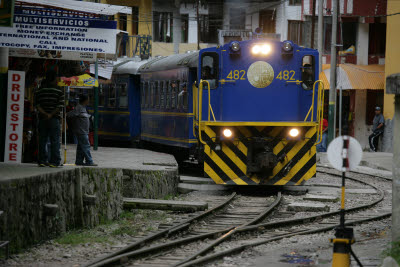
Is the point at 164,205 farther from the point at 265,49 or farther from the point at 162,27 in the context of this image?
the point at 162,27

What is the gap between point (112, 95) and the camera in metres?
28.8

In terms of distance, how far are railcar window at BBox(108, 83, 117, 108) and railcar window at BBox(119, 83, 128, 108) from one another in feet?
1.67

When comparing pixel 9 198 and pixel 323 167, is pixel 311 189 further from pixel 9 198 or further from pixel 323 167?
pixel 9 198

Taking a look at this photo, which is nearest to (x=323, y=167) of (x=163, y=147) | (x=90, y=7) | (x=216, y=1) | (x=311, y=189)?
(x=163, y=147)

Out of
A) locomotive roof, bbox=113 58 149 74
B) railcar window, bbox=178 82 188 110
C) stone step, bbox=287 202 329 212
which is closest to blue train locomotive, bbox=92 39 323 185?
stone step, bbox=287 202 329 212

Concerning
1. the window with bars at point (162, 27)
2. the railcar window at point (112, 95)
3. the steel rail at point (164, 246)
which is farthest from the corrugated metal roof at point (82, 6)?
the window with bars at point (162, 27)

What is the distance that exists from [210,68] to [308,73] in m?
2.12

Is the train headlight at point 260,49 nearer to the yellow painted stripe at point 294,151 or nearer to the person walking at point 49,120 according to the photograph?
the yellow painted stripe at point 294,151

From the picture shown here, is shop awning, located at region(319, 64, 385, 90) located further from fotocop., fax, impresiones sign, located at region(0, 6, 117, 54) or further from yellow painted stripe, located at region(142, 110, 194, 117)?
fotocop., fax, impresiones sign, located at region(0, 6, 117, 54)

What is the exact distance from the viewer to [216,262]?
952 cm

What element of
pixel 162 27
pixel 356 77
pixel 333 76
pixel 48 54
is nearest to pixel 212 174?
pixel 48 54

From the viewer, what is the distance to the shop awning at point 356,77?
3706 cm

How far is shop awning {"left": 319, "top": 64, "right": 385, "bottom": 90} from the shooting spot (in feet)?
122

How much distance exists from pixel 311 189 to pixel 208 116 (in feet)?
10.9
